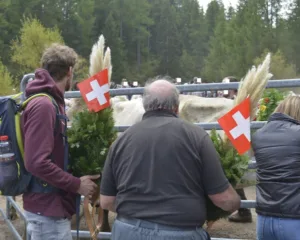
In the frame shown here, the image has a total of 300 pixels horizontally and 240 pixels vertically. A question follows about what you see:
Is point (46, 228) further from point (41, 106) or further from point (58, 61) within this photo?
point (58, 61)

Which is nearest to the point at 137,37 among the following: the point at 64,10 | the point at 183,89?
the point at 64,10

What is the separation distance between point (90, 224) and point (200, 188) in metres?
1.34

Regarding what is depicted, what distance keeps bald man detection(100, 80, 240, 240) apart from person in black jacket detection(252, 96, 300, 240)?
1.40 ft

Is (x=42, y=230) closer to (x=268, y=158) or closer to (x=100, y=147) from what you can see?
(x=100, y=147)

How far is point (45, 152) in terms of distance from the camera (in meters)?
3.09

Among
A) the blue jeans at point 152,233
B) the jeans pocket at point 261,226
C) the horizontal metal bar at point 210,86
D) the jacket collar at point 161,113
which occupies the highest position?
the horizontal metal bar at point 210,86

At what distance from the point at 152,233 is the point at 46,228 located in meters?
0.82

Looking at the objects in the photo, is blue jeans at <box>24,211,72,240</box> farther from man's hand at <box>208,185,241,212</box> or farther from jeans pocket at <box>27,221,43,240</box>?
man's hand at <box>208,185,241,212</box>

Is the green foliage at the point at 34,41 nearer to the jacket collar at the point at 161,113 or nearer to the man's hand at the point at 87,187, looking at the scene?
the man's hand at the point at 87,187

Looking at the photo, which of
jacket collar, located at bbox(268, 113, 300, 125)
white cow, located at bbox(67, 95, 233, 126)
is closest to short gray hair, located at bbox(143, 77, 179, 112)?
jacket collar, located at bbox(268, 113, 300, 125)

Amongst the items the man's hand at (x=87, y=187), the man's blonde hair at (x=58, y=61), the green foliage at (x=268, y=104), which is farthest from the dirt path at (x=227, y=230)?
the man's blonde hair at (x=58, y=61)

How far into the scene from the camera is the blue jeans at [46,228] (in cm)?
323

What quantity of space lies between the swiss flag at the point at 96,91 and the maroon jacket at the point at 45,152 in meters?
0.46

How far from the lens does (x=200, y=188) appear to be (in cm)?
278
